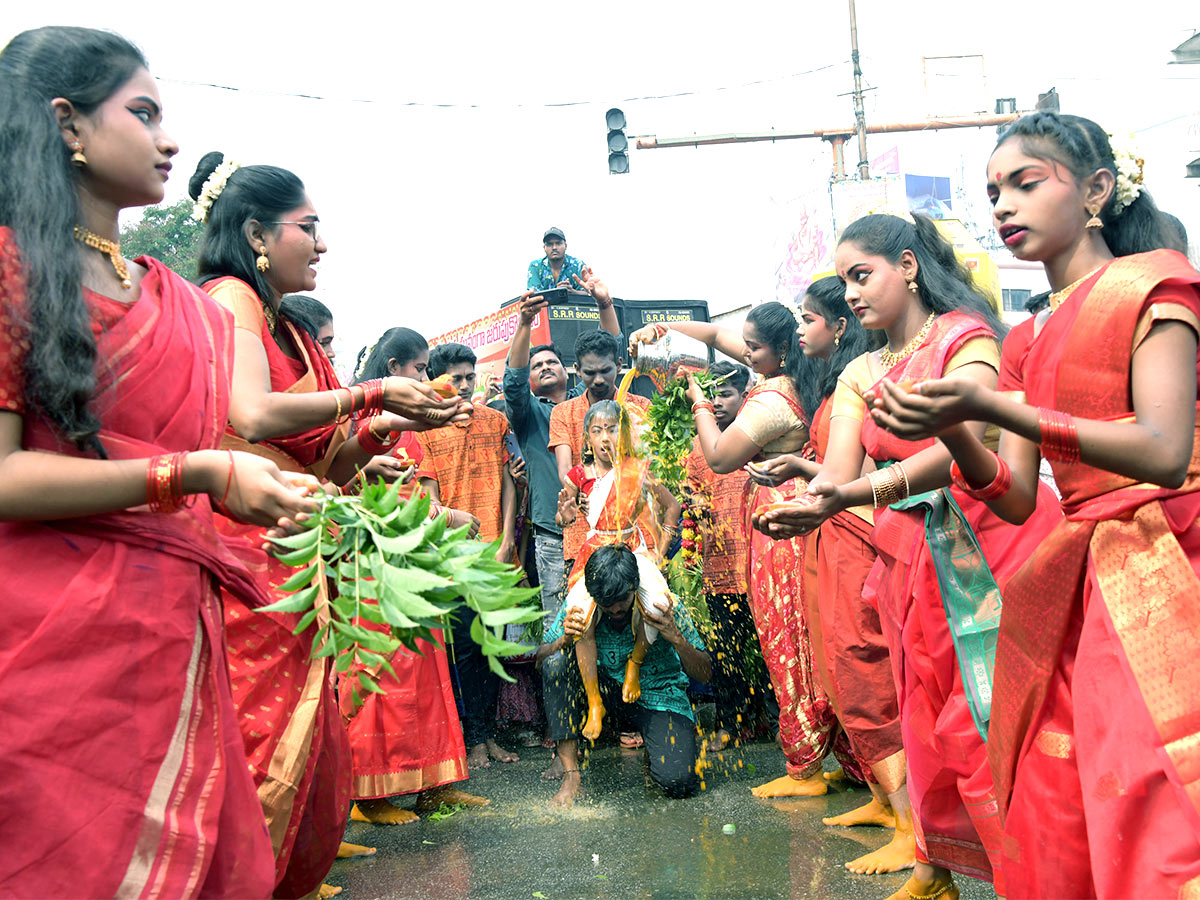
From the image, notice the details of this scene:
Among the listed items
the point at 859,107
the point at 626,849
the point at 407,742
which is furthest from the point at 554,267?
the point at 859,107

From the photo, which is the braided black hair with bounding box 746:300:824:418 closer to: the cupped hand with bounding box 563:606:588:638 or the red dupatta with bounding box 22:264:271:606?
the cupped hand with bounding box 563:606:588:638

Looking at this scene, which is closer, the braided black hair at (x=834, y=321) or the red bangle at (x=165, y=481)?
the red bangle at (x=165, y=481)

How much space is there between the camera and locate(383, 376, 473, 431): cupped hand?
303 cm

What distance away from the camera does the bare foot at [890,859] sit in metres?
4.21

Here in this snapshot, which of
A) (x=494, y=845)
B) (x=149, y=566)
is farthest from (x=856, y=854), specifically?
(x=149, y=566)

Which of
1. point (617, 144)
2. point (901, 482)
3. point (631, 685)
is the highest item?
point (617, 144)

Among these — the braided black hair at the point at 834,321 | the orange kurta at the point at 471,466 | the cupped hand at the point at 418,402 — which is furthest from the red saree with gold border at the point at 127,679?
the orange kurta at the point at 471,466

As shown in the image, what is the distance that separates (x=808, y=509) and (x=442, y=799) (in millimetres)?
3349

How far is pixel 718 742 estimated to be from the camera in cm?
672

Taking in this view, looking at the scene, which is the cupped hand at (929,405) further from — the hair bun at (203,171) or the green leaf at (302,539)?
the hair bun at (203,171)

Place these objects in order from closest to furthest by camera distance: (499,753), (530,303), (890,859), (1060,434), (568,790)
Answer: (1060,434) → (890,859) → (568,790) → (530,303) → (499,753)

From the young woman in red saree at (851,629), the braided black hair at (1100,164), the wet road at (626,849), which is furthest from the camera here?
the young woman in red saree at (851,629)

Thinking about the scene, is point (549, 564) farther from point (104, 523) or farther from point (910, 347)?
point (104, 523)

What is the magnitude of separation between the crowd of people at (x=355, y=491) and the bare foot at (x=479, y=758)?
2097 mm
